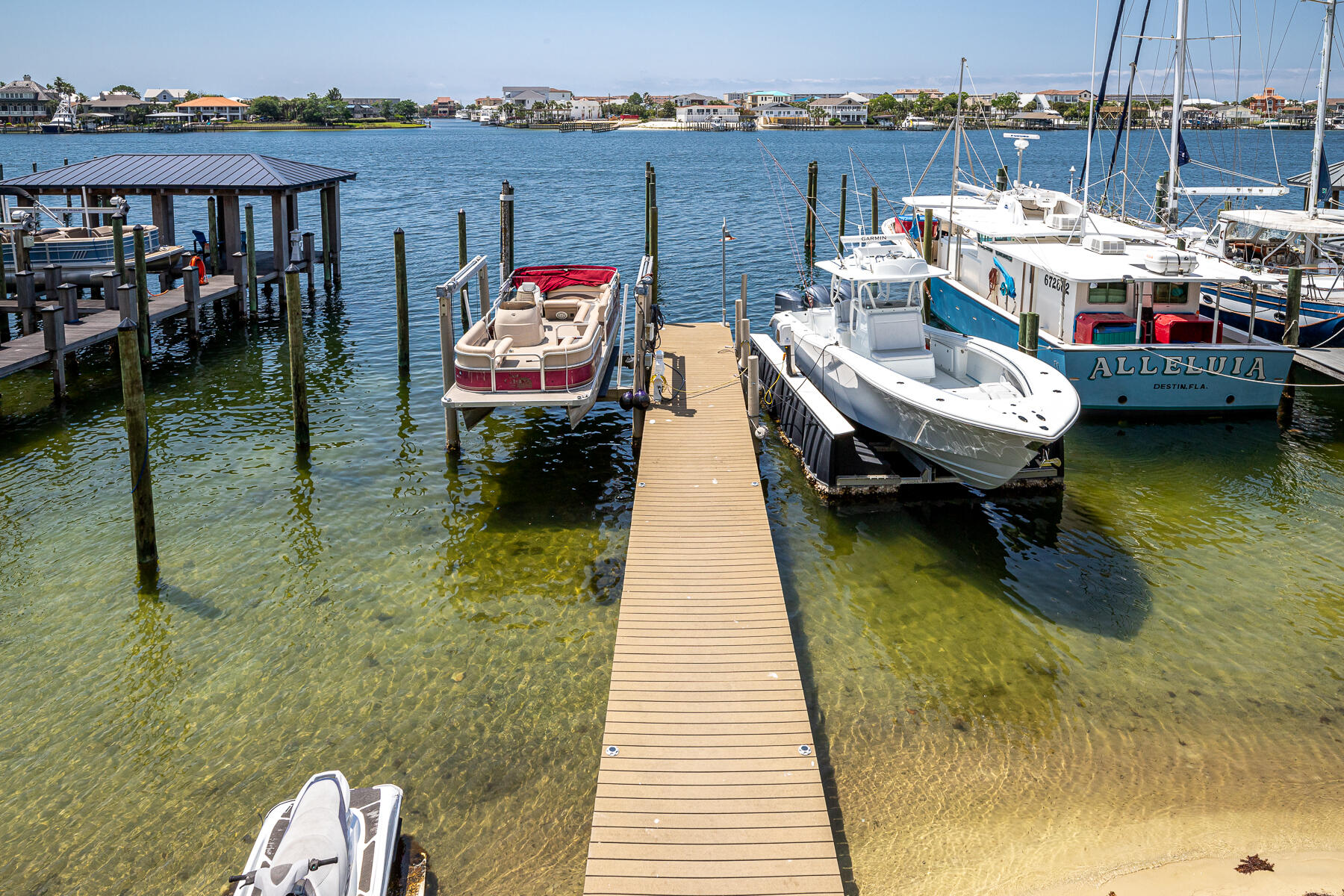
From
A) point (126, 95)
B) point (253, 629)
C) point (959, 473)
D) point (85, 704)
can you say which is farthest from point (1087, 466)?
point (126, 95)

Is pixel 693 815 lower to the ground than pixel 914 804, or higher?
higher

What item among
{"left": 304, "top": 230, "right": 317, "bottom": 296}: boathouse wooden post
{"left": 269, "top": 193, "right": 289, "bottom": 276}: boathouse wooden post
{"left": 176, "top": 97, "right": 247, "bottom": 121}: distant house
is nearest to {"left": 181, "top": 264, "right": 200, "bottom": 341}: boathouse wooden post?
{"left": 269, "top": 193, "right": 289, "bottom": 276}: boathouse wooden post

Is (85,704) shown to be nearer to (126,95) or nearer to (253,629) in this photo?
(253,629)

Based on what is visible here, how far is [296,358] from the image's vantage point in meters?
16.5

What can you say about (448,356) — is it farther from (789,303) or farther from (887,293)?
(789,303)

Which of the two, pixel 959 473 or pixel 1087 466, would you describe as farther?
pixel 1087 466

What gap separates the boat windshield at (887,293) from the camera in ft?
52.6

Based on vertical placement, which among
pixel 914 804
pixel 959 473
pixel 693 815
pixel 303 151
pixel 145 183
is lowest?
pixel 914 804

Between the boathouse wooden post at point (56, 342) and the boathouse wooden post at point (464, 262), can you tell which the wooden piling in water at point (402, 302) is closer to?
the boathouse wooden post at point (464, 262)

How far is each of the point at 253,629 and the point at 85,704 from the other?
1.94 metres

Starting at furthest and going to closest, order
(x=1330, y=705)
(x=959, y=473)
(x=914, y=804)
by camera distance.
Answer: (x=959, y=473), (x=1330, y=705), (x=914, y=804)

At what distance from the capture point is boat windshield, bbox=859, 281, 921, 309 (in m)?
16.0

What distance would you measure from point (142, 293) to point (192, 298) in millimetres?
2703

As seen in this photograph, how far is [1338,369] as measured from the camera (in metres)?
18.3
